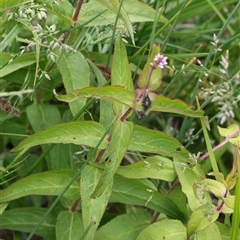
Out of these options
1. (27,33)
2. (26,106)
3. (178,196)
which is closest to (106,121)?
(178,196)

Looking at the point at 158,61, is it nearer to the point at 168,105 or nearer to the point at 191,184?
the point at 168,105

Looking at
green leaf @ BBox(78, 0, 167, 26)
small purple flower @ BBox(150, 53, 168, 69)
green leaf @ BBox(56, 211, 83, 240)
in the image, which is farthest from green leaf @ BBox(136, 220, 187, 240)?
green leaf @ BBox(78, 0, 167, 26)

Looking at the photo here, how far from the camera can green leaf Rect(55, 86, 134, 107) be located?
1026 millimetres

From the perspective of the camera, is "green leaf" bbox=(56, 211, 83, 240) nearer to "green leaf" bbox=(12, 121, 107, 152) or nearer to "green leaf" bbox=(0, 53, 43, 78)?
"green leaf" bbox=(12, 121, 107, 152)

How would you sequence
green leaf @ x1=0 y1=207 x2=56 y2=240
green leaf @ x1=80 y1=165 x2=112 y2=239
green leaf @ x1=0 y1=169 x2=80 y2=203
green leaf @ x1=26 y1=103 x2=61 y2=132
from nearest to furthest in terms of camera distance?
green leaf @ x1=80 y1=165 x2=112 y2=239 < green leaf @ x1=0 y1=169 x2=80 y2=203 < green leaf @ x1=0 y1=207 x2=56 y2=240 < green leaf @ x1=26 y1=103 x2=61 y2=132

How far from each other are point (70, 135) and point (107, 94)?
0.15 metres

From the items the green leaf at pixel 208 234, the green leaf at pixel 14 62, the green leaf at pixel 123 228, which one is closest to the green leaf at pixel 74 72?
the green leaf at pixel 14 62

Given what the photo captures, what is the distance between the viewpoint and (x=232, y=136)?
125 cm

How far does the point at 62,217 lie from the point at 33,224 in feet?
0.30

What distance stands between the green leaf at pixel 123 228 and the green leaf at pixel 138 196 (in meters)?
0.07

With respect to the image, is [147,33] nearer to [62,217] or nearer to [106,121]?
[106,121]

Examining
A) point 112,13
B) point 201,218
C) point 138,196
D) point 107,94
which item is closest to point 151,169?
point 138,196

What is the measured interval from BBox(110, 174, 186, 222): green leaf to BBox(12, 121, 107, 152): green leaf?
0.51 feet

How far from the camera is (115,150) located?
1061mm
